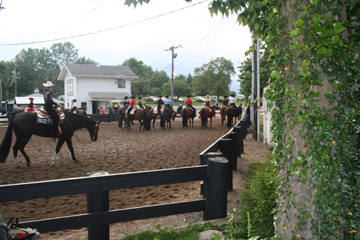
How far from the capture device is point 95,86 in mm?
40688

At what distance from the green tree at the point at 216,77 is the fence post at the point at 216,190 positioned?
7809 cm

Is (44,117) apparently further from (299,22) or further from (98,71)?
(98,71)

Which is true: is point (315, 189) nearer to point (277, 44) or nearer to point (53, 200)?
point (277, 44)

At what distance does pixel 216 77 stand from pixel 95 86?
4771cm

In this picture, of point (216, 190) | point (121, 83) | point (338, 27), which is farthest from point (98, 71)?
point (338, 27)

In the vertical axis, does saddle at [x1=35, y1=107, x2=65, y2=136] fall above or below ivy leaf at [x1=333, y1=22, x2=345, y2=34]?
below

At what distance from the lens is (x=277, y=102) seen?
251 centimetres

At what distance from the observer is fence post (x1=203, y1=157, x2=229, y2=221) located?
3.49 metres

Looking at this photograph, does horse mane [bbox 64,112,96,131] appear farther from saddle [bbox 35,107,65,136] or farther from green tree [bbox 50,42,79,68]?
green tree [bbox 50,42,79,68]

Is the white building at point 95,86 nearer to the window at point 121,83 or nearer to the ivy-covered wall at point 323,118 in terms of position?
the window at point 121,83

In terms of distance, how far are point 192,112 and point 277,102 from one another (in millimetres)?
18854

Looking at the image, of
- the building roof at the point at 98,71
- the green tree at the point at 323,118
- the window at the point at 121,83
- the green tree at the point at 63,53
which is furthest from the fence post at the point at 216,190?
the green tree at the point at 63,53

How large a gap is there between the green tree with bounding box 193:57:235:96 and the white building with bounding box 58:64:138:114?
4238 cm

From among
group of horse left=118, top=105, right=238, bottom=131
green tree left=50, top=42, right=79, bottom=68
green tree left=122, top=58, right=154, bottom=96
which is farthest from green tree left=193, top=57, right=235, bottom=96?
group of horse left=118, top=105, right=238, bottom=131
